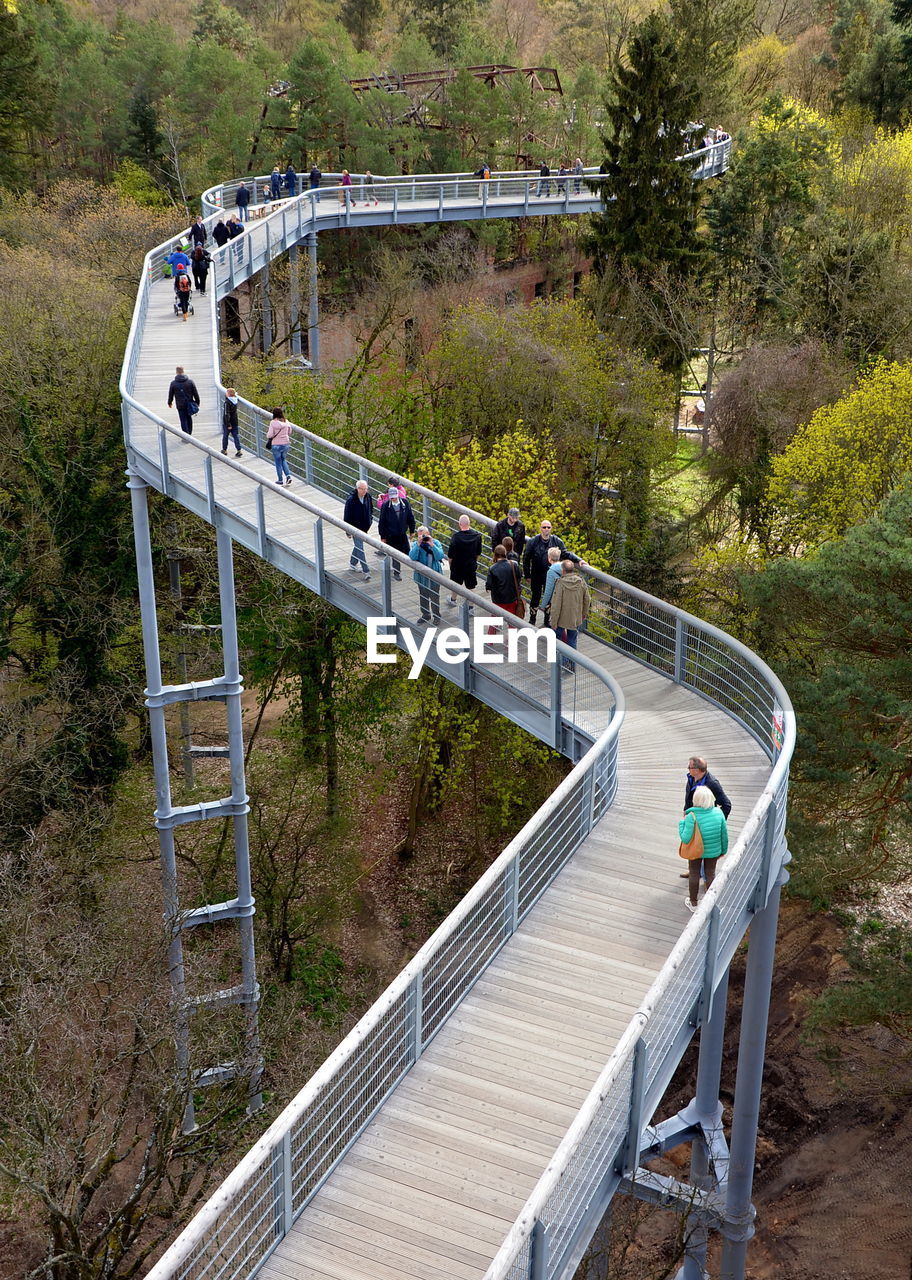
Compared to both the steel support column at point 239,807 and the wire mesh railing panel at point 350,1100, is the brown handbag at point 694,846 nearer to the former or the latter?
the wire mesh railing panel at point 350,1100

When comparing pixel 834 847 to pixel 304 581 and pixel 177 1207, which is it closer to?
pixel 304 581

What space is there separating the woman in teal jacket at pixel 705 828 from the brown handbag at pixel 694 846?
2cm

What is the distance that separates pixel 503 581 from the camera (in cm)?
1670

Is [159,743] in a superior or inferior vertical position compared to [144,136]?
inferior

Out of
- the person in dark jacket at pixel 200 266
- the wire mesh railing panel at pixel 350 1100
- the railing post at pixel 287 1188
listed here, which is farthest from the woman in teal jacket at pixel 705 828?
the person in dark jacket at pixel 200 266

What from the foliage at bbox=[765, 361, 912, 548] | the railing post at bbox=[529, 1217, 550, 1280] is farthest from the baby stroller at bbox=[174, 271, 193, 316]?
the railing post at bbox=[529, 1217, 550, 1280]

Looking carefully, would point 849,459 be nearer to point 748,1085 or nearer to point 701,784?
point 748,1085

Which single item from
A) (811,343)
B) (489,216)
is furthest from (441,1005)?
(489,216)

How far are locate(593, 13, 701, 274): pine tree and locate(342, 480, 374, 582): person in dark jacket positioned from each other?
23.4m

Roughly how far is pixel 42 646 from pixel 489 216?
22049mm

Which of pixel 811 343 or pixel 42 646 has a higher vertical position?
pixel 811 343

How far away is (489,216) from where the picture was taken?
43.7 m

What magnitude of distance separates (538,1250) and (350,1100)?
2.60m

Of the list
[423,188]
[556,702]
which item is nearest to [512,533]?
[556,702]
